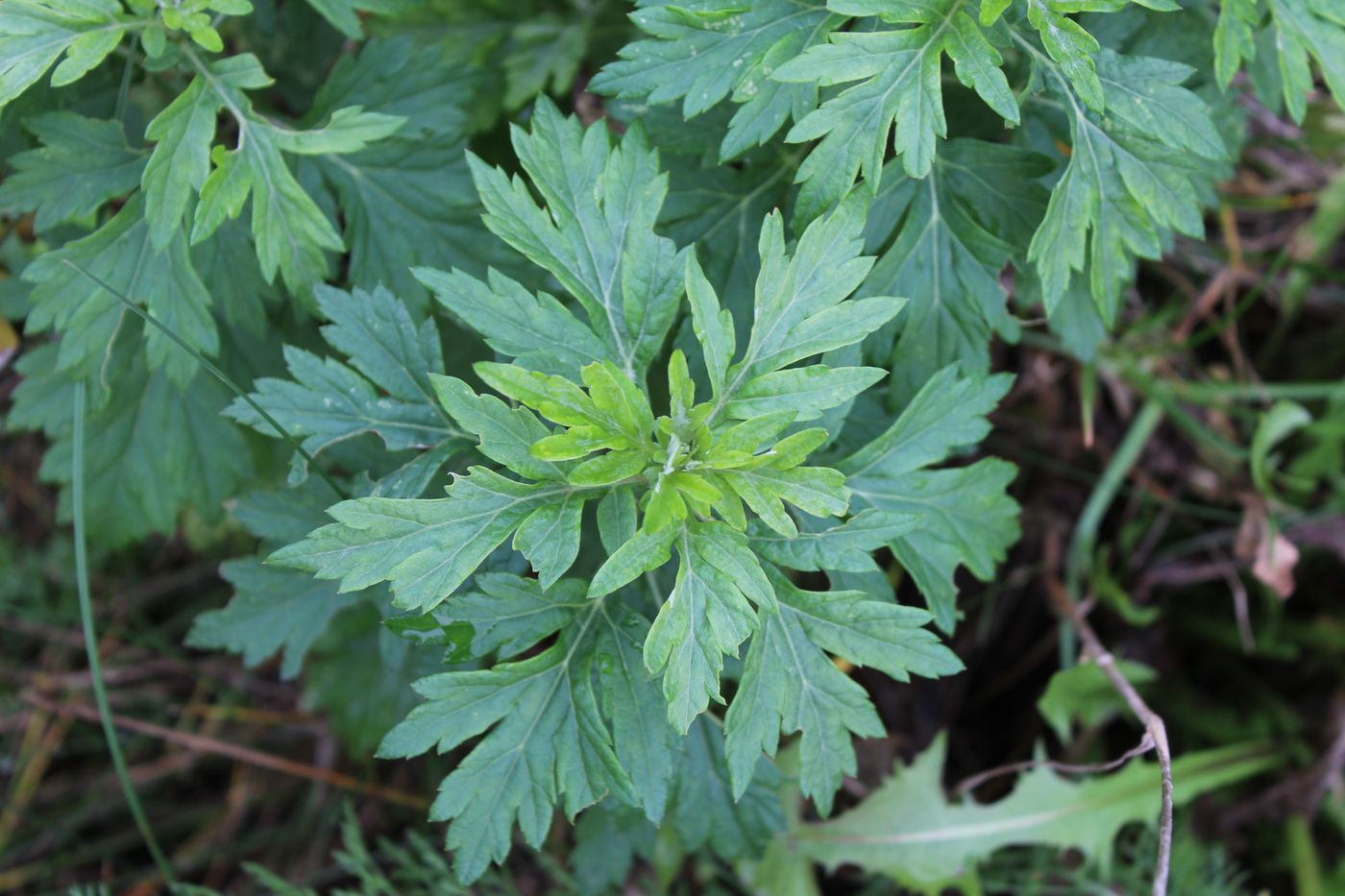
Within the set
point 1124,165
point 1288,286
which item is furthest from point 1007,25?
point 1288,286

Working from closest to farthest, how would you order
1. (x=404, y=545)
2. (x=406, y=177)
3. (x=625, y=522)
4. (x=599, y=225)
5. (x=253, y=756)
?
(x=404, y=545)
(x=625, y=522)
(x=599, y=225)
(x=406, y=177)
(x=253, y=756)

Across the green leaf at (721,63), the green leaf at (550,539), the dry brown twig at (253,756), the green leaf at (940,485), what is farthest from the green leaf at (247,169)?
the dry brown twig at (253,756)

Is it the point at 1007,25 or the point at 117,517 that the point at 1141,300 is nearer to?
the point at 1007,25

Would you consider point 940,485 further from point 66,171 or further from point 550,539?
point 66,171

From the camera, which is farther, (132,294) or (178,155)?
(132,294)

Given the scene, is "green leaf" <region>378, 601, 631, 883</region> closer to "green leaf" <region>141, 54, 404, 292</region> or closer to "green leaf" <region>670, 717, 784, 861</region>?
"green leaf" <region>670, 717, 784, 861</region>

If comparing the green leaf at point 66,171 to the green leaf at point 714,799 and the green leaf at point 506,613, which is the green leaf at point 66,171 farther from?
the green leaf at point 714,799

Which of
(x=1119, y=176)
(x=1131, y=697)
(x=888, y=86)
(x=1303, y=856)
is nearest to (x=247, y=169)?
(x=888, y=86)

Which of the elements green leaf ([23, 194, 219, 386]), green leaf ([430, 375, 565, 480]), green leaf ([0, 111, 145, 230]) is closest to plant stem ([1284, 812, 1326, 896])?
green leaf ([430, 375, 565, 480])
